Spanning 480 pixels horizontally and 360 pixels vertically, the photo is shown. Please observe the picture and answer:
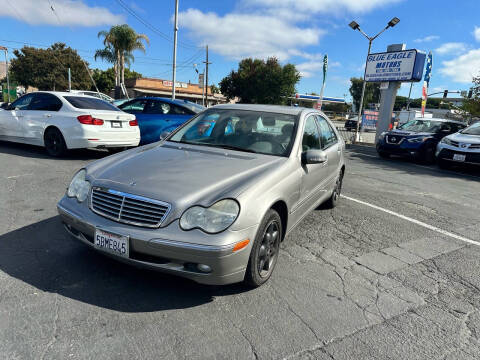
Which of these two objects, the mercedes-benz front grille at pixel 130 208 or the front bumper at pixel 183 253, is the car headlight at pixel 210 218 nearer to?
the front bumper at pixel 183 253

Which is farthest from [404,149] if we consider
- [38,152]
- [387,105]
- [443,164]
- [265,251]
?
[38,152]

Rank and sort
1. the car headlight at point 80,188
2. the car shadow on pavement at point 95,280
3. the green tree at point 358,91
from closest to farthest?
the car shadow on pavement at point 95,280, the car headlight at point 80,188, the green tree at point 358,91

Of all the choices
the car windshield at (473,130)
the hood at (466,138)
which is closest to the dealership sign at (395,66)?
the car windshield at (473,130)

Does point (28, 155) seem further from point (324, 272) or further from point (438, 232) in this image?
point (438, 232)

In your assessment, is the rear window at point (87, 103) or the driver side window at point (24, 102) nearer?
the rear window at point (87, 103)

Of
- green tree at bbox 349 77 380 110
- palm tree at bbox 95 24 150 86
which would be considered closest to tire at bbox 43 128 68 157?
palm tree at bbox 95 24 150 86

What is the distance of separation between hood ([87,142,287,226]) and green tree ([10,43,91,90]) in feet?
162

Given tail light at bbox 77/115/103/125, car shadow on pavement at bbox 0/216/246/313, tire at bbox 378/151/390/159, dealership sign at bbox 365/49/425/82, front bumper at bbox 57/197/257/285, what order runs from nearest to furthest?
front bumper at bbox 57/197/257/285 < car shadow on pavement at bbox 0/216/246/313 < tail light at bbox 77/115/103/125 < tire at bbox 378/151/390/159 < dealership sign at bbox 365/49/425/82

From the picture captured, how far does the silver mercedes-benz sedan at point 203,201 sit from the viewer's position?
241 cm

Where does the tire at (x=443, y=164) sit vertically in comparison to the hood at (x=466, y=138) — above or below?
below

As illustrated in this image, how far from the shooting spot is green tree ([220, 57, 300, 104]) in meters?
49.1

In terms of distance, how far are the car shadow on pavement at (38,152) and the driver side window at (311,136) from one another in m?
5.71

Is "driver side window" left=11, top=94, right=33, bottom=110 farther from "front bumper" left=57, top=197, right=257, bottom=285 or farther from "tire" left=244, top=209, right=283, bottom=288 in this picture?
"tire" left=244, top=209, right=283, bottom=288

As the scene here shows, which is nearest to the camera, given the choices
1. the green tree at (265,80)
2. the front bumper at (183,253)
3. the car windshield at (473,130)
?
the front bumper at (183,253)
